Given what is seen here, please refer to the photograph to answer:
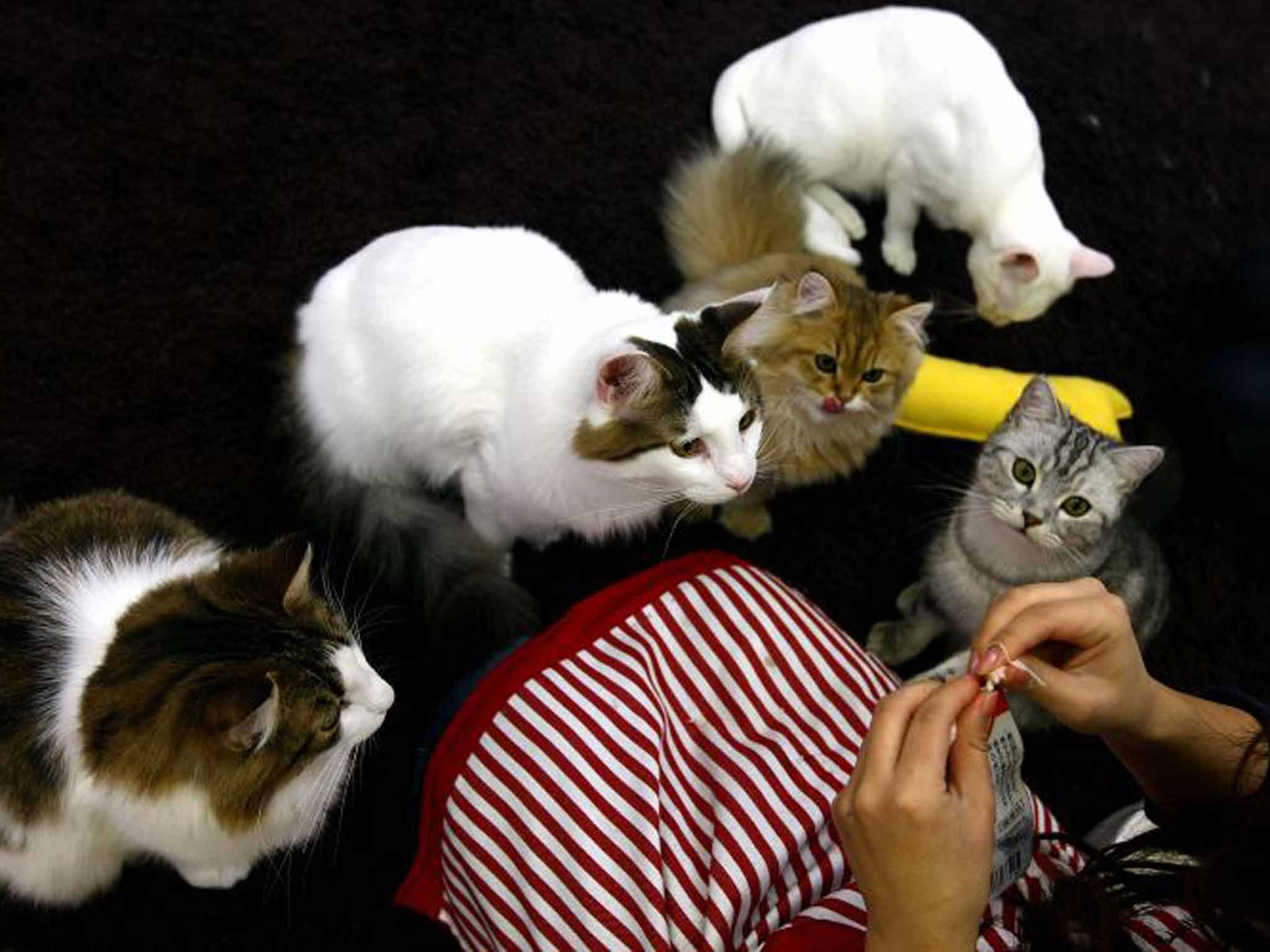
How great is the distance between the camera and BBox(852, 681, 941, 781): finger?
2.32ft

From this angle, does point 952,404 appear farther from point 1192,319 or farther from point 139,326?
point 139,326

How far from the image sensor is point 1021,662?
77 cm

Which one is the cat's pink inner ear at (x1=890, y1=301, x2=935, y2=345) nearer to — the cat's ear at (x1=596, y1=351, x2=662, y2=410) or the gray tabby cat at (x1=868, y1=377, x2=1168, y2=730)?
the gray tabby cat at (x1=868, y1=377, x2=1168, y2=730)

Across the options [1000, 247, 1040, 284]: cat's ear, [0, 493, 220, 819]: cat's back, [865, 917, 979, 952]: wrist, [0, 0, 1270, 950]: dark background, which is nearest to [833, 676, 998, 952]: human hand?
[865, 917, 979, 952]: wrist

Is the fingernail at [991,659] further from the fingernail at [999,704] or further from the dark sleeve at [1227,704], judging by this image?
the dark sleeve at [1227,704]

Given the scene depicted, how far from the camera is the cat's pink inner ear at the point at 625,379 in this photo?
105 cm

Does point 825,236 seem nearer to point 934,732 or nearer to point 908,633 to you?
point 908,633

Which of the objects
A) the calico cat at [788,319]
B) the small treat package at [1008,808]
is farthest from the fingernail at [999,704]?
the calico cat at [788,319]

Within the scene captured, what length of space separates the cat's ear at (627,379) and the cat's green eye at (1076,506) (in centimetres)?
57

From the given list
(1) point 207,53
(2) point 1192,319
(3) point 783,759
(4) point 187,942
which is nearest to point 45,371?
(1) point 207,53

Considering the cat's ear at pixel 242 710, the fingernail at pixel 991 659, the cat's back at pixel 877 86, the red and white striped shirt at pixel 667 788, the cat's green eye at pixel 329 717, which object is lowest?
the red and white striped shirt at pixel 667 788

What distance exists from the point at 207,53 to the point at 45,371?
26.6 inches

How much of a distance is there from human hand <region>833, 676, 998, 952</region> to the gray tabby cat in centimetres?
57

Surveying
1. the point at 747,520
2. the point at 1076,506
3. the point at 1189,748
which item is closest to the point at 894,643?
the point at 747,520
